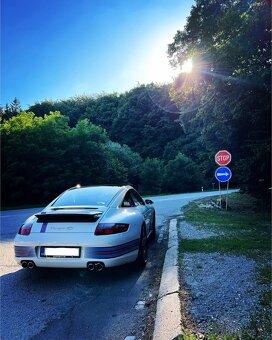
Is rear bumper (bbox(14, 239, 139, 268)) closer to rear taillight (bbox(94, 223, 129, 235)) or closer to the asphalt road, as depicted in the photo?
rear taillight (bbox(94, 223, 129, 235))

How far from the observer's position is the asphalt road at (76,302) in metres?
3.17

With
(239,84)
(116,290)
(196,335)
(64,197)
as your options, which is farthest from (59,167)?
(196,335)

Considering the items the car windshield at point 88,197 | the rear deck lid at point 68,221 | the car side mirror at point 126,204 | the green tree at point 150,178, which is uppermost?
the car windshield at point 88,197

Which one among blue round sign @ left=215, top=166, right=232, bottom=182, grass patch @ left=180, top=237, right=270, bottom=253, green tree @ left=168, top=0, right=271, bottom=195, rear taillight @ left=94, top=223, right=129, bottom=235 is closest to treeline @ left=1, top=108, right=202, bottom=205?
green tree @ left=168, top=0, right=271, bottom=195

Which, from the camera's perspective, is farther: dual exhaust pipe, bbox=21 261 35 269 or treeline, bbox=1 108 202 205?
treeline, bbox=1 108 202 205

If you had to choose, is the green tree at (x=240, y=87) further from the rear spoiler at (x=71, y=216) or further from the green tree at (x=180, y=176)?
the green tree at (x=180, y=176)

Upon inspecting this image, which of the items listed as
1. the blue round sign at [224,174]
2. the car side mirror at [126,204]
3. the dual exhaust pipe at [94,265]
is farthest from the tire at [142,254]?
the blue round sign at [224,174]

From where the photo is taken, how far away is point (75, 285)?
4.48 m

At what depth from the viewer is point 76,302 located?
3.88m

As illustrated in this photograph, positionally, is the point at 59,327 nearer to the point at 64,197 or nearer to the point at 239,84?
the point at 64,197

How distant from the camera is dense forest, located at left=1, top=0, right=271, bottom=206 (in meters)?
11.2

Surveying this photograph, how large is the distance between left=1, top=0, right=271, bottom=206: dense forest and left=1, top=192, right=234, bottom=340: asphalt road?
339 inches

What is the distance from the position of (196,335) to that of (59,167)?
2339 cm

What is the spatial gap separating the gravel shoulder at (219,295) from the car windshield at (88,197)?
5.59 feet
